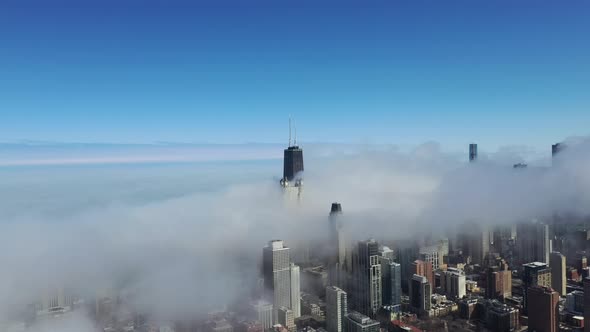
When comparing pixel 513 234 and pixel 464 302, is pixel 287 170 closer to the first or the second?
pixel 513 234

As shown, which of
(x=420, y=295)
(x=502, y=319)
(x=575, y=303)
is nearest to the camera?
(x=502, y=319)

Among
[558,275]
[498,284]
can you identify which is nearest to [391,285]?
[498,284]

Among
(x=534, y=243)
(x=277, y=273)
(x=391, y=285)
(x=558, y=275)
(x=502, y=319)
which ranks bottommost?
(x=502, y=319)

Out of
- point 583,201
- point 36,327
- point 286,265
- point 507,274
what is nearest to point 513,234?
point 583,201

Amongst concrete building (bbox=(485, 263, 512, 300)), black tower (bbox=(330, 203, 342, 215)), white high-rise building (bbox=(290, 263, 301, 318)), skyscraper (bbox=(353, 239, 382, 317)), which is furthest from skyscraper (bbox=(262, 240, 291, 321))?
concrete building (bbox=(485, 263, 512, 300))

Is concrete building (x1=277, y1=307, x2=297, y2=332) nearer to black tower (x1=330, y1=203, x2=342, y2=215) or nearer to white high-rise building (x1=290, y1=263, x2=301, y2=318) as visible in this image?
white high-rise building (x1=290, y1=263, x2=301, y2=318)

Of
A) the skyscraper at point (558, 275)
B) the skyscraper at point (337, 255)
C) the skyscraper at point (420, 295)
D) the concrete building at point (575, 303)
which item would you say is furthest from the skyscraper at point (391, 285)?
the skyscraper at point (558, 275)

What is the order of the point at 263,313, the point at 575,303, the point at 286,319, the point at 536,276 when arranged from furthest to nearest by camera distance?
the point at 536,276, the point at 575,303, the point at 286,319, the point at 263,313

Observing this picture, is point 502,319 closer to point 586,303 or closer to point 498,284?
point 586,303
